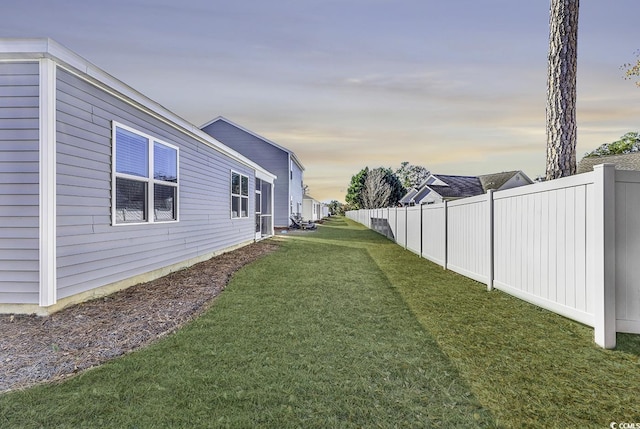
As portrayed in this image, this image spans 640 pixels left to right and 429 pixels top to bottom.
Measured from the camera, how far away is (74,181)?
13.8ft

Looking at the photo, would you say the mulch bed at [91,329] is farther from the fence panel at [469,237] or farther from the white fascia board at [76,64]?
the fence panel at [469,237]

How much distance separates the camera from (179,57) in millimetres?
9828

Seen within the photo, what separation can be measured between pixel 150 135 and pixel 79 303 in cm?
310

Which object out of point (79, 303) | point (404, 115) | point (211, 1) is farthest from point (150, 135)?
point (404, 115)

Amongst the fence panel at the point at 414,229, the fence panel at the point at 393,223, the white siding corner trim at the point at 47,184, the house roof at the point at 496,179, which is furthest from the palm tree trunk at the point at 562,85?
the house roof at the point at 496,179

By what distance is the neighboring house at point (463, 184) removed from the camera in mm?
29109

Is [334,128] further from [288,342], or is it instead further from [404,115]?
[288,342]

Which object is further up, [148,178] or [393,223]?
[148,178]

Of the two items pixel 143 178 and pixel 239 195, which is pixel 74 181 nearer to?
pixel 143 178

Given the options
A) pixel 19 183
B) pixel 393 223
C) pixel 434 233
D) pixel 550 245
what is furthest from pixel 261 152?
pixel 550 245

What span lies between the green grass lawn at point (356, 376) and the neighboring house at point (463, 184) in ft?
87.6

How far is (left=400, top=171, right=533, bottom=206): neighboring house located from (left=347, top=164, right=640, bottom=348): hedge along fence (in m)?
24.7

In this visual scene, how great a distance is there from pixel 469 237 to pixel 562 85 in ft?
10.5

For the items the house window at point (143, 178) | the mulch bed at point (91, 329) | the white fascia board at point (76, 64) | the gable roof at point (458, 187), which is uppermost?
the gable roof at point (458, 187)
